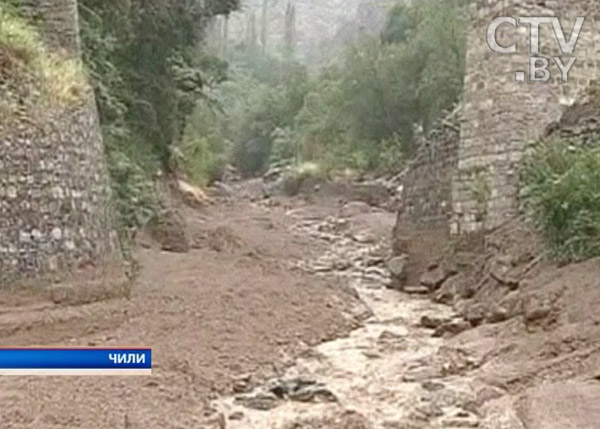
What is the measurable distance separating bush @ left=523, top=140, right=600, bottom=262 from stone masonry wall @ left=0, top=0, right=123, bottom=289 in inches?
166

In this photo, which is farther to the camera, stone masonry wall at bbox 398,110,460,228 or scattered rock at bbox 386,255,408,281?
scattered rock at bbox 386,255,408,281

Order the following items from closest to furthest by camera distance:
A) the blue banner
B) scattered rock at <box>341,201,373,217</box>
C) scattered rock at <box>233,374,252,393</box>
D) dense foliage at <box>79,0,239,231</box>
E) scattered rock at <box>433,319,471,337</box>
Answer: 1. the blue banner
2. scattered rock at <box>233,374,252,393</box>
3. scattered rock at <box>433,319,471,337</box>
4. dense foliage at <box>79,0,239,231</box>
5. scattered rock at <box>341,201,373,217</box>

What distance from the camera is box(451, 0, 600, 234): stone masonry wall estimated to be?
11.9 metres

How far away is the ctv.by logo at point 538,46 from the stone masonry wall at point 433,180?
1.35 m

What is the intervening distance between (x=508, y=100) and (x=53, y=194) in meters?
5.87

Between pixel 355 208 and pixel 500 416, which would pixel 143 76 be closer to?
pixel 500 416

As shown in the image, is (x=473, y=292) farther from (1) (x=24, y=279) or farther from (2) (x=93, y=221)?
(1) (x=24, y=279)

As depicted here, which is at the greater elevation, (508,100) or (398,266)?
(508,100)

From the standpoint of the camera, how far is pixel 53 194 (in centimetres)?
870

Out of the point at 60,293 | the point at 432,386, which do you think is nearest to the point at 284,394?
the point at 432,386

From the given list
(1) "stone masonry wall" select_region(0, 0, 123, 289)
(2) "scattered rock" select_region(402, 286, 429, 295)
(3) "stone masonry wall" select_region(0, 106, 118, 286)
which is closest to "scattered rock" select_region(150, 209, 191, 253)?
(2) "scattered rock" select_region(402, 286, 429, 295)

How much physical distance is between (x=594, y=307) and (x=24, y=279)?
475cm

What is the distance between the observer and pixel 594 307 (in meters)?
7.93

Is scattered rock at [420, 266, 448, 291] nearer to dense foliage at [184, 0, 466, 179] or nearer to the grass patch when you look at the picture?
the grass patch
